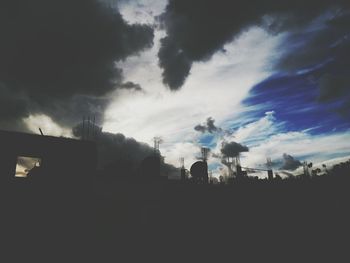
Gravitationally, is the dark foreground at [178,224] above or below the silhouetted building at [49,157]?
below

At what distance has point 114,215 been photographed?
17625mm

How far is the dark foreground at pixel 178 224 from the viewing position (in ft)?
45.5

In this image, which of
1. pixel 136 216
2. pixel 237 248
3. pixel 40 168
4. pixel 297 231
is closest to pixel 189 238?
pixel 237 248

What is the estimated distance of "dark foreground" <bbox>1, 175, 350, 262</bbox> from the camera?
1388cm

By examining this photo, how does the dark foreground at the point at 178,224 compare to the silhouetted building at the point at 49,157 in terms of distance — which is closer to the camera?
the dark foreground at the point at 178,224

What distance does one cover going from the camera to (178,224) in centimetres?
1695

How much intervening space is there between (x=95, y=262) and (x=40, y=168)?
29.2 feet

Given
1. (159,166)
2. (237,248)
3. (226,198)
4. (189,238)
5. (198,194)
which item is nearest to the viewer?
(237,248)

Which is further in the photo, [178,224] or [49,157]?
[49,157]

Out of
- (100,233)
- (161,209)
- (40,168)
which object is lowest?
(100,233)

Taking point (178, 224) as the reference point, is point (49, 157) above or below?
above

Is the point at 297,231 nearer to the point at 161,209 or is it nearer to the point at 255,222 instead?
the point at 255,222

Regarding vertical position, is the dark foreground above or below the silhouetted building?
below

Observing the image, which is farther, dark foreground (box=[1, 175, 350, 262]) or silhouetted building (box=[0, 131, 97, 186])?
silhouetted building (box=[0, 131, 97, 186])
